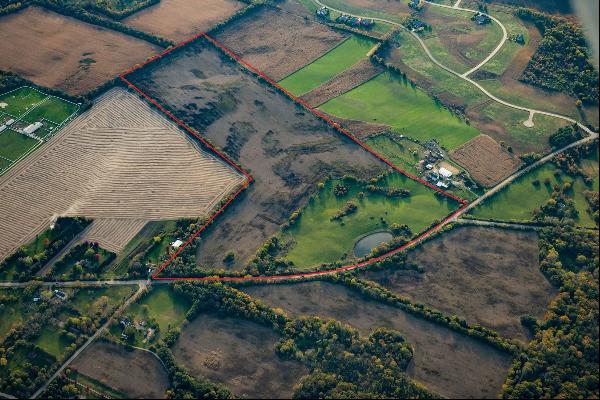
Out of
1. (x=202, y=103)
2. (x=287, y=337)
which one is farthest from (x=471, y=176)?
(x=202, y=103)

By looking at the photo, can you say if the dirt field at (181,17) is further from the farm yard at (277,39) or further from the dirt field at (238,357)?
the dirt field at (238,357)

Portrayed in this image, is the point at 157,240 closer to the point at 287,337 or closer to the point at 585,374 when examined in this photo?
the point at 287,337

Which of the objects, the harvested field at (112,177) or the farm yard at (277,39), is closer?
the harvested field at (112,177)

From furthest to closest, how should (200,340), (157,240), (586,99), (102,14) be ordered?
(102,14), (586,99), (157,240), (200,340)

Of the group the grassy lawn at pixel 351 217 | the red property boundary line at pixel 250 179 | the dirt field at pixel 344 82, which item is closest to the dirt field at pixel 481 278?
the red property boundary line at pixel 250 179

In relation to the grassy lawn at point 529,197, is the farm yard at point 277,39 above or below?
above

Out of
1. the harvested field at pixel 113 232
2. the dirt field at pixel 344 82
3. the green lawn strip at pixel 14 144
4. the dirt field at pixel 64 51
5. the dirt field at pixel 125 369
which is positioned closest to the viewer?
the dirt field at pixel 125 369

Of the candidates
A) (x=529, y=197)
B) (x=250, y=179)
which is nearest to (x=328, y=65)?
(x=250, y=179)
